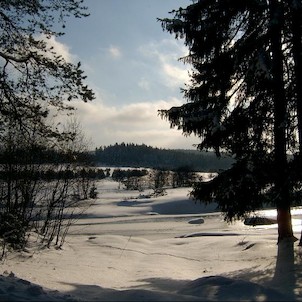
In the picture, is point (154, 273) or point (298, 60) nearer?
point (298, 60)

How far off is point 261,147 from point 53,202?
754 centimetres

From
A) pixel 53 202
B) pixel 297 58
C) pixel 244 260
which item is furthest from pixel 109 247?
pixel 297 58

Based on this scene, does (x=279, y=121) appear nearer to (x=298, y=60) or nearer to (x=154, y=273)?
(x=298, y=60)

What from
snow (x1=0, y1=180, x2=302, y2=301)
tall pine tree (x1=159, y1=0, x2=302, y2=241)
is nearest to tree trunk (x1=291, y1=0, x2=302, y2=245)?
tall pine tree (x1=159, y1=0, x2=302, y2=241)

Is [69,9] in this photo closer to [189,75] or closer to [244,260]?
[189,75]

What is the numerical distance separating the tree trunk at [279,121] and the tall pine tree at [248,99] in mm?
25

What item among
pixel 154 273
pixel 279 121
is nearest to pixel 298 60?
pixel 279 121

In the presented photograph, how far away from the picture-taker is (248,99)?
11.4m

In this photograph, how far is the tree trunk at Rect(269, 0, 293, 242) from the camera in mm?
10469

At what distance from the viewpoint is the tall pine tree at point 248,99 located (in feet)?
34.3

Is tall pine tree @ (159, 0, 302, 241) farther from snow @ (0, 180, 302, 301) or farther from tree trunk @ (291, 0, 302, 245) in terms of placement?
snow @ (0, 180, 302, 301)

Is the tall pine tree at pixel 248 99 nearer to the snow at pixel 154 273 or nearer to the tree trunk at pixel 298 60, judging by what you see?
the tree trunk at pixel 298 60

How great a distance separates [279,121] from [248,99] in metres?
1.22

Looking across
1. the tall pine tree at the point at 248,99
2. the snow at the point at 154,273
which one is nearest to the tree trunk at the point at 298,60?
the tall pine tree at the point at 248,99
